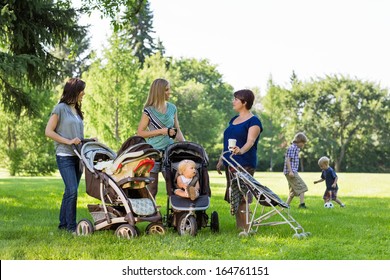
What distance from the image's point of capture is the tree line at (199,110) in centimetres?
3275

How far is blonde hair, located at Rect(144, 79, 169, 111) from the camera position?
7441 mm

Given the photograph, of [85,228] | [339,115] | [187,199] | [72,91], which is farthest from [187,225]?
[339,115]

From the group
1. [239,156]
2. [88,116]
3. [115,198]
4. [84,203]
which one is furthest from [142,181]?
[88,116]

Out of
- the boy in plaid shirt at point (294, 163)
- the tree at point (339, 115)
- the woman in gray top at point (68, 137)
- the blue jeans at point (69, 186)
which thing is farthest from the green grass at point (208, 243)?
the tree at point (339, 115)

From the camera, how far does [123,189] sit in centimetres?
714

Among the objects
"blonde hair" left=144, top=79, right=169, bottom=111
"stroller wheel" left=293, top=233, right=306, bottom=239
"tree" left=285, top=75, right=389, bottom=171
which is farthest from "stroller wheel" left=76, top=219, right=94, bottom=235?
"tree" left=285, top=75, right=389, bottom=171

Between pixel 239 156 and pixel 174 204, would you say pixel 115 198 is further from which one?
pixel 239 156

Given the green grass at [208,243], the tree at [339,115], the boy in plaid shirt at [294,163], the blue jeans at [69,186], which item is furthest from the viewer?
the tree at [339,115]

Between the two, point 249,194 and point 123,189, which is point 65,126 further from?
point 249,194

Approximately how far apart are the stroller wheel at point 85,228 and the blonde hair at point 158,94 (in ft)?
5.25

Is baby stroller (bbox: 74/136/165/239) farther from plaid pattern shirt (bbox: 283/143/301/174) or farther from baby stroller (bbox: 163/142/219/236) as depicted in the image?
plaid pattern shirt (bbox: 283/143/301/174)

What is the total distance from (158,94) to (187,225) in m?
1.63

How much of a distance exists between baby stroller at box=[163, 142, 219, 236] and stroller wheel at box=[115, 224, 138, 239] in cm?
54

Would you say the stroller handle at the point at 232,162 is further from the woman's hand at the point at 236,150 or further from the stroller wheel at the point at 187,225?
the stroller wheel at the point at 187,225
